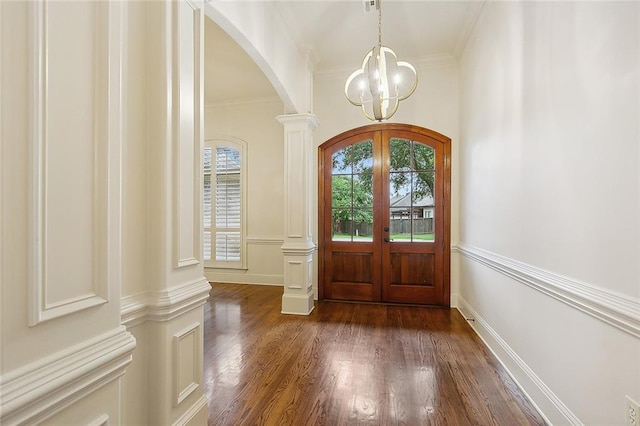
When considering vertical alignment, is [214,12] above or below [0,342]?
above

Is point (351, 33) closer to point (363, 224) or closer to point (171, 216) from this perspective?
point (363, 224)

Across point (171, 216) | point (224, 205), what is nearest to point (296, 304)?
point (224, 205)

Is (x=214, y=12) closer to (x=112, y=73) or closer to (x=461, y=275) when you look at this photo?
(x=112, y=73)

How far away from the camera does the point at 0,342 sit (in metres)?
0.66

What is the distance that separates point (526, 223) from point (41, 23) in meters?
2.53

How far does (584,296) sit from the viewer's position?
1423 mm

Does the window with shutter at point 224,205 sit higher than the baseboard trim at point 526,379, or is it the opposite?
the window with shutter at point 224,205

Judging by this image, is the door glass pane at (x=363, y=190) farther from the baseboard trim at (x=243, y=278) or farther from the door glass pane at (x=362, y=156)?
the baseboard trim at (x=243, y=278)

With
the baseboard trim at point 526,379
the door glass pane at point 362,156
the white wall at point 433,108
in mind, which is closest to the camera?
the baseboard trim at point 526,379

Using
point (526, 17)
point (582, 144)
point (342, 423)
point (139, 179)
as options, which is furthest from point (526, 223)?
point (139, 179)

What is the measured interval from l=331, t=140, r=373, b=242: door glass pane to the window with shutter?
182cm

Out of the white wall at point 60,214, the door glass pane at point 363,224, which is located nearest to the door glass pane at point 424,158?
the door glass pane at point 363,224

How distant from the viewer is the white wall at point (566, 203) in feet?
4.06

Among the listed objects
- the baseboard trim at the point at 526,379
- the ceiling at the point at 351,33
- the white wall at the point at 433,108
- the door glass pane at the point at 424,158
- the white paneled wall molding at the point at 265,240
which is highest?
the ceiling at the point at 351,33
